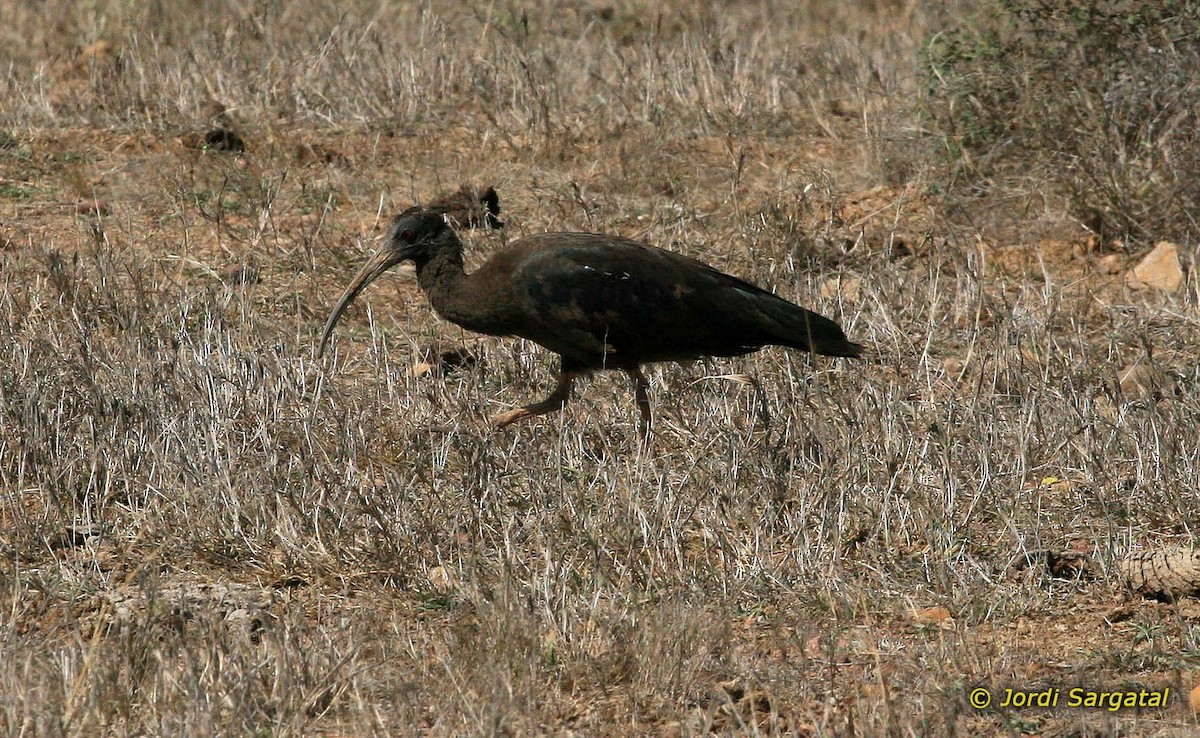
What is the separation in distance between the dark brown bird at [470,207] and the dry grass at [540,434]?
203 millimetres

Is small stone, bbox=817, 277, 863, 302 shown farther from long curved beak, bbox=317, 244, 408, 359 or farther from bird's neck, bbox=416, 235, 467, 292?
long curved beak, bbox=317, 244, 408, 359

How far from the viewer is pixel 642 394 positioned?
6.66 metres

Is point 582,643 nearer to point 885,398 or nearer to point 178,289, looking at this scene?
point 885,398

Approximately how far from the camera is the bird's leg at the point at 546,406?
6645 mm

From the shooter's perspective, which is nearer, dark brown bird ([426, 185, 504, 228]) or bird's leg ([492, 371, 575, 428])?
bird's leg ([492, 371, 575, 428])

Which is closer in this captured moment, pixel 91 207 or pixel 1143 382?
pixel 1143 382

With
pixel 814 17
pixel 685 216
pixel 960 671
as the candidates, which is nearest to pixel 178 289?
pixel 685 216

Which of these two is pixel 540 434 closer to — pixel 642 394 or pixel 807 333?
pixel 642 394

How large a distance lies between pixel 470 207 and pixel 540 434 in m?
2.10

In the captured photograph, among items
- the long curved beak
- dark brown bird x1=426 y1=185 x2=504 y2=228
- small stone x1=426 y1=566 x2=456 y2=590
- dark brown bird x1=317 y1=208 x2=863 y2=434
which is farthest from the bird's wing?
dark brown bird x1=426 y1=185 x2=504 y2=228

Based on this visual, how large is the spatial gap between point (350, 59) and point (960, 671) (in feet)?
21.9

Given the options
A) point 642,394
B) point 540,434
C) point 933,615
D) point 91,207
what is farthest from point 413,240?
point 933,615

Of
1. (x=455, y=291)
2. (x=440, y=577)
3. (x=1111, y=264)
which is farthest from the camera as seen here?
(x=1111, y=264)

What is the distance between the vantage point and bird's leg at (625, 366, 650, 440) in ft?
21.2
